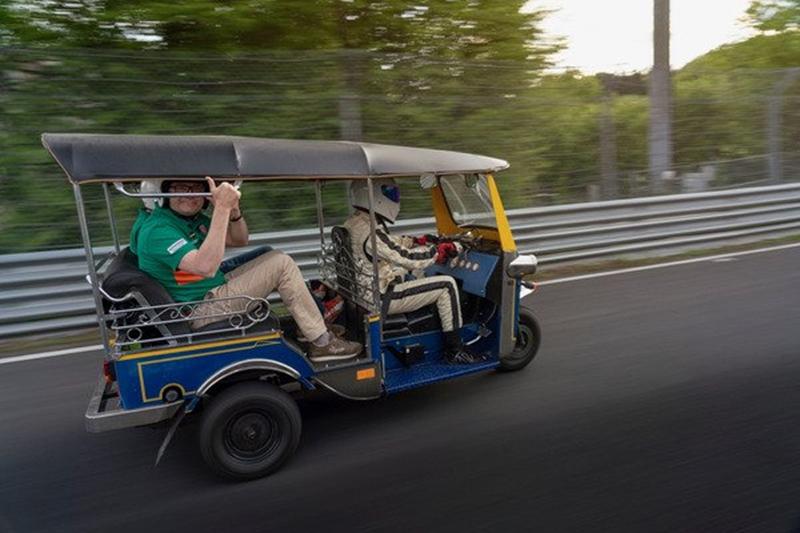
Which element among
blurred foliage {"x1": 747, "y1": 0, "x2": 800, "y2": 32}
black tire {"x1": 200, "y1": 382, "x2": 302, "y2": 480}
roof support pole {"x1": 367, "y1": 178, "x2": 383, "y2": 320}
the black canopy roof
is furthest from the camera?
blurred foliage {"x1": 747, "y1": 0, "x2": 800, "y2": 32}

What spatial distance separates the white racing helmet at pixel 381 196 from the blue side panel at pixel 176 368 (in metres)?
1.10

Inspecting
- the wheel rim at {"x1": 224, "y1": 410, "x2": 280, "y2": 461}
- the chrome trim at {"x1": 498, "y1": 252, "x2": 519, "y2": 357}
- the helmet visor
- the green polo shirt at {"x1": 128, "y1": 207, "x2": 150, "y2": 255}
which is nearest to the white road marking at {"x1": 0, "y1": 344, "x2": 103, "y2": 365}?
the green polo shirt at {"x1": 128, "y1": 207, "x2": 150, "y2": 255}

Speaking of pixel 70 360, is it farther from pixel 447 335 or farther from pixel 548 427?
pixel 548 427

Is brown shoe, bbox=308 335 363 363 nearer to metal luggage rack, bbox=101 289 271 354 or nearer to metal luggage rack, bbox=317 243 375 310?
metal luggage rack, bbox=317 243 375 310

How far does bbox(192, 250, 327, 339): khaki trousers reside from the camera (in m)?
3.57

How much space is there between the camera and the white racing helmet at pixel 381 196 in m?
3.95

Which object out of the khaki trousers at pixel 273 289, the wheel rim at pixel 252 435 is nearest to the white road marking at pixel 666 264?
the khaki trousers at pixel 273 289

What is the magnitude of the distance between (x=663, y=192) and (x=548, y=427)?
660 centimetres

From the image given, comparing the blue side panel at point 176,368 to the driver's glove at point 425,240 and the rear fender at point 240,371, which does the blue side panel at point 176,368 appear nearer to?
the rear fender at point 240,371

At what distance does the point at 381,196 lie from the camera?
397 centimetres

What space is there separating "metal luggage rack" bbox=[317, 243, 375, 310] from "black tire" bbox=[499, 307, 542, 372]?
4.37 feet

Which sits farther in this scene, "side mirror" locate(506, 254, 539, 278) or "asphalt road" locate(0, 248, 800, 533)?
"side mirror" locate(506, 254, 539, 278)

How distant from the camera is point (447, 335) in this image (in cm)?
427

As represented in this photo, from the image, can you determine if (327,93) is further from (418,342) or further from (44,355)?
(418,342)
